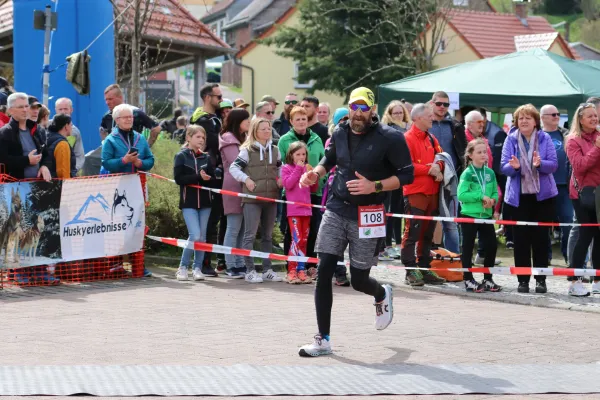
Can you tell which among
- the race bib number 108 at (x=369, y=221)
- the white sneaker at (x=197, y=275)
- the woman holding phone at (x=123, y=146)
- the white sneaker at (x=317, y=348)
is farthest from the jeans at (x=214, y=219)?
the white sneaker at (x=317, y=348)

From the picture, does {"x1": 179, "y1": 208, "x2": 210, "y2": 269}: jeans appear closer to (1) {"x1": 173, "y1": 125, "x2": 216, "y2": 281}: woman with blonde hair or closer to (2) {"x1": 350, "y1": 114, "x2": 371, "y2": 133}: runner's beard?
(1) {"x1": 173, "y1": 125, "x2": 216, "y2": 281}: woman with blonde hair

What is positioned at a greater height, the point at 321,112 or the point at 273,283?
the point at 321,112

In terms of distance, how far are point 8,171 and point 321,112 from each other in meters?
5.18

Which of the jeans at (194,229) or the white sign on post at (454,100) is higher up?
the white sign on post at (454,100)

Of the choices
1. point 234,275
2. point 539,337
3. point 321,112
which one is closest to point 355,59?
point 321,112

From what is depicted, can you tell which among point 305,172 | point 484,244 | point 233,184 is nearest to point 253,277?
point 233,184

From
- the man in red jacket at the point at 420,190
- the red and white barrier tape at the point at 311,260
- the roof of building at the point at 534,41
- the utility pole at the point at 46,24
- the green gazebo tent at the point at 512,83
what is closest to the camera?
the red and white barrier tape at the point at 311,260

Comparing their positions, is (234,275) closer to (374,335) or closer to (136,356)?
(374,335)

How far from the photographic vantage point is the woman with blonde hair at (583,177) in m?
11.3

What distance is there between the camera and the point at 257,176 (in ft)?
40.8

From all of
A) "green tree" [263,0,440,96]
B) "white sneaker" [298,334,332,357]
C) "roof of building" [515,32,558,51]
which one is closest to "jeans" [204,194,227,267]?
"white sneaker" [298,334,332,357]

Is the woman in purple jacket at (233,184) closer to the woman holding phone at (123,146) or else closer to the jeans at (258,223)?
the jeans at (258,223)

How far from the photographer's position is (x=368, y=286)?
337 inches

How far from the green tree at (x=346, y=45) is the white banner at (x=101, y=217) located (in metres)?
29.2
